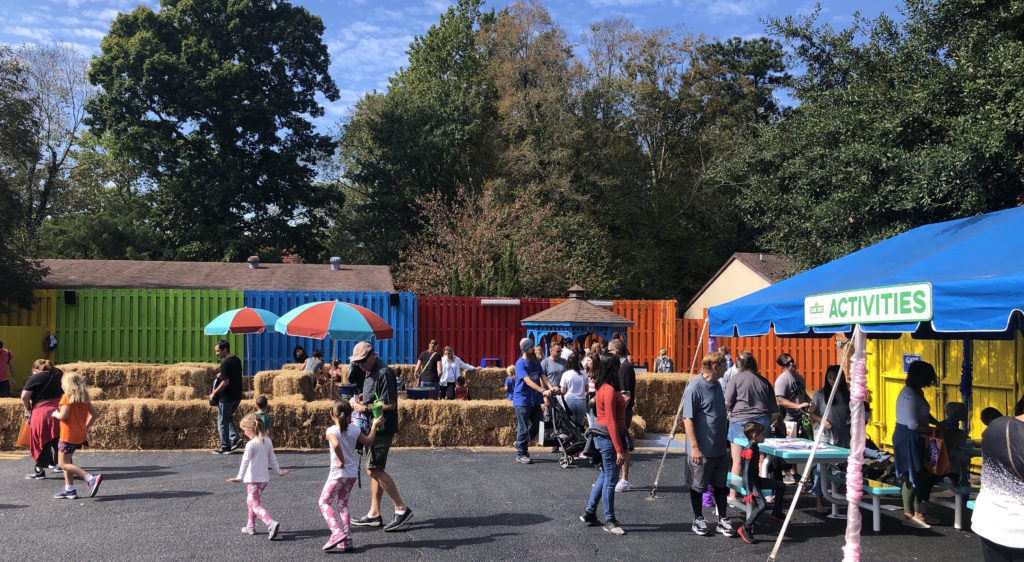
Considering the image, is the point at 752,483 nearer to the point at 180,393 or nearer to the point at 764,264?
the point at 180,393

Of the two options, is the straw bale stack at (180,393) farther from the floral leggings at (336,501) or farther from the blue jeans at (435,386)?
the floral leggings at (336,501)

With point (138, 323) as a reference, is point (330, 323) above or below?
above

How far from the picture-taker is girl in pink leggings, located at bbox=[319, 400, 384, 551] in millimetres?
6502

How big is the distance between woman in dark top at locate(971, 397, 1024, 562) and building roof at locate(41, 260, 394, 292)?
69.0ft

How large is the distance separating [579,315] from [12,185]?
20.7 metres

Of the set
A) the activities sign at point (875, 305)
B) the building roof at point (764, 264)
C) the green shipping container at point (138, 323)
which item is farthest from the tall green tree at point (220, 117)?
the activities sign at point (875, 305)

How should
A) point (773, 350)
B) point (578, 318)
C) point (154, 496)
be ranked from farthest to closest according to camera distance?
point (773, 350), point (578, 318), point (154, 496)

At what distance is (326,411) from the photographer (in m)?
11.9

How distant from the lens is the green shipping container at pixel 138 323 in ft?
67.8

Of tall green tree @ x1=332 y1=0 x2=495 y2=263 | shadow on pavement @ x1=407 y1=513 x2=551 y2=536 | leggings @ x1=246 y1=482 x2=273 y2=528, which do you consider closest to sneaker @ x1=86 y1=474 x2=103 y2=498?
leggings @ x1=246 y1=482 x2=273 y2=528

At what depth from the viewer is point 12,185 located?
1001 inches

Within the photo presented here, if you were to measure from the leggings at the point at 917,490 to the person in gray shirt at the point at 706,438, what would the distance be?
190cm

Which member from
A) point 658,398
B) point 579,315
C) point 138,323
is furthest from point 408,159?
point 658,398

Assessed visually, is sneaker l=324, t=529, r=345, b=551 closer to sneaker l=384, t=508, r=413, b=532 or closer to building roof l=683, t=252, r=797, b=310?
sneaker l=384, t=508, r=413, b=532
